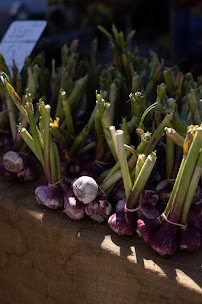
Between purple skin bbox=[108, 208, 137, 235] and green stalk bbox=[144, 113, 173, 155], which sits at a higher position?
green stalk bbox=[144, 113, 173, 155]

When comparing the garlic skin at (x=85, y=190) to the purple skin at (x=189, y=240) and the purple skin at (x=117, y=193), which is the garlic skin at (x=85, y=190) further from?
the purple skin at (x=189, y=240)

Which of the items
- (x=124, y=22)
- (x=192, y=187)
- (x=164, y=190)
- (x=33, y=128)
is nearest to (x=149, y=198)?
(x=164, y=190)

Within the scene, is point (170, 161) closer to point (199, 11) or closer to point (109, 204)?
point (109, 204)

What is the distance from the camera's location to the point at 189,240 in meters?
0.78

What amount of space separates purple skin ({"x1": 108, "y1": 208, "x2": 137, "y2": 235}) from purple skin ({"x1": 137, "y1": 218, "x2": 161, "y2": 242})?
0.02 meters

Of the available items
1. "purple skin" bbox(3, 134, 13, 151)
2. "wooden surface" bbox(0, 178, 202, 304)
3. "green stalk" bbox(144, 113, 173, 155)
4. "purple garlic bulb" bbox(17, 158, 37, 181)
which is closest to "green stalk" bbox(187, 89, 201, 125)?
"green stalk" bbox(144, 113, 173, 155)

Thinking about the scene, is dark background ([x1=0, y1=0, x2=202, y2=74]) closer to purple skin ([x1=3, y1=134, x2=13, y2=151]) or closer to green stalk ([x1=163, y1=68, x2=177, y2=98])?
green stalk ([x1=163, y1=68, x2=177, y2=98])

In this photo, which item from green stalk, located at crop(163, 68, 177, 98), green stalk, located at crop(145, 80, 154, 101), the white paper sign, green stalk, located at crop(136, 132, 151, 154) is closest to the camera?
green stalk, located at crop(136, 132, 151, 154)

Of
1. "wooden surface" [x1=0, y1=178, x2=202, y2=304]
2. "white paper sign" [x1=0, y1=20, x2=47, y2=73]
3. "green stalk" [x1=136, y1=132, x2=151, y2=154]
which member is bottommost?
"wooden surface" [x1=0, y1=178, x2=202, y2=304]

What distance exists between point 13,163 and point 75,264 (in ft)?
1.19

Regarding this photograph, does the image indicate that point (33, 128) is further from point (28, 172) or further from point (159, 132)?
point (159, 132)

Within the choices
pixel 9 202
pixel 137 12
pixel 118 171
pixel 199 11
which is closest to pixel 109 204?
pixel 118 171

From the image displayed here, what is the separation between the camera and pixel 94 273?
2.86 ft

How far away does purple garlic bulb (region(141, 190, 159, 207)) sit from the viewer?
2.92 feet
